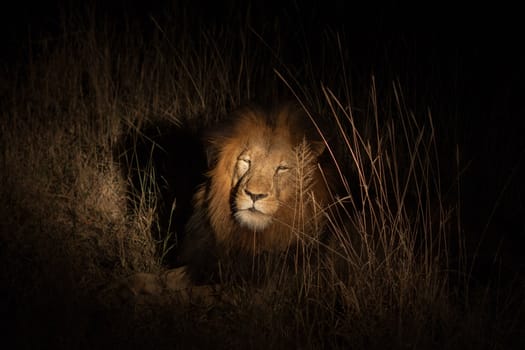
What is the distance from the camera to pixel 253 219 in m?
3.30

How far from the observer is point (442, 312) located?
114 inches

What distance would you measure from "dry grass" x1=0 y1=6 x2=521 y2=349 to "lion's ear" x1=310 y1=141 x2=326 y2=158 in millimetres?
48

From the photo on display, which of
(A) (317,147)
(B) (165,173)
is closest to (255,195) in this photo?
(A) (317,147)

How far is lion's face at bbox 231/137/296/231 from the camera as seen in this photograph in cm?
322

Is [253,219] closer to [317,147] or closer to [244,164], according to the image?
[244,164]

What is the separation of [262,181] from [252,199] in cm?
10

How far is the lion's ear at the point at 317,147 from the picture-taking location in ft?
11.2

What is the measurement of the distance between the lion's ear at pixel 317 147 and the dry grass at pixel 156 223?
0.05m

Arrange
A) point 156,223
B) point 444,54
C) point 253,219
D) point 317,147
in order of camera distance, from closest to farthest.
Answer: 1. point 253,219
2. point 317,147
3. point 156,223
4. point 444,54

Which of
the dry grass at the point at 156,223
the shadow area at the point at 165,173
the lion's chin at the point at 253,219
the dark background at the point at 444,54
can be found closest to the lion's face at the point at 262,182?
the lion's chin at the point at 253,219

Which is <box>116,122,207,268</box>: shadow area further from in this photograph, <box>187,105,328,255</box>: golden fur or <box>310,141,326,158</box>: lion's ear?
<box>310,141,326,158</box>: lion's ear

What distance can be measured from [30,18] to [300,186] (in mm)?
5413

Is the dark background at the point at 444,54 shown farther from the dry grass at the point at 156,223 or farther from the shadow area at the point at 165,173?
the shadow area at the point at 165,173

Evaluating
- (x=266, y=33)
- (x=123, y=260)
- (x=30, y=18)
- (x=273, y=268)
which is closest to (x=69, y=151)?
(x=123, y=260)
